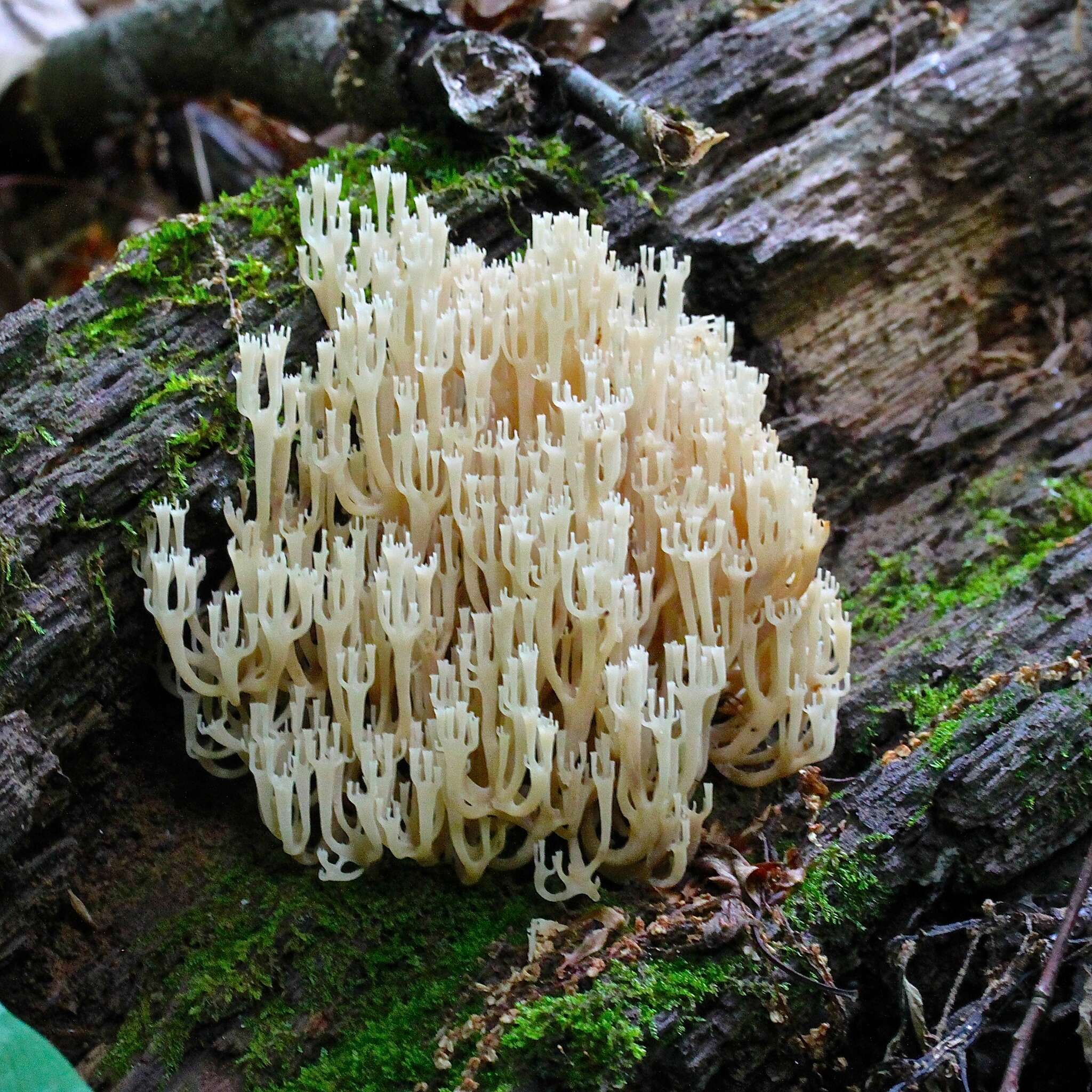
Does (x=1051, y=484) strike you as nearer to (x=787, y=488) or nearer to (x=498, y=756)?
(x=787, y=488)

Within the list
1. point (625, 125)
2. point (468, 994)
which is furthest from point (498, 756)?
point (625, 125)

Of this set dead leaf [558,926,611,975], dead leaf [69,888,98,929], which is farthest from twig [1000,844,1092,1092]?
dead leaf [69,888,98,929]

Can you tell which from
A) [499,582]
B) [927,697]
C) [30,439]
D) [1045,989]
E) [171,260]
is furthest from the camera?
[171,260]

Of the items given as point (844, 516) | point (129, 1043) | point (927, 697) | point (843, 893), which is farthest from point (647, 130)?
point (129, 1043)

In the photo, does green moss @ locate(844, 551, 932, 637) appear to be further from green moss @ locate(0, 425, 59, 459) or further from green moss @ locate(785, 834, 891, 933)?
green moss @ locate(0, 425, 59, 459)

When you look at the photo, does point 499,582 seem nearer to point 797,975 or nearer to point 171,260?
point 797,975
